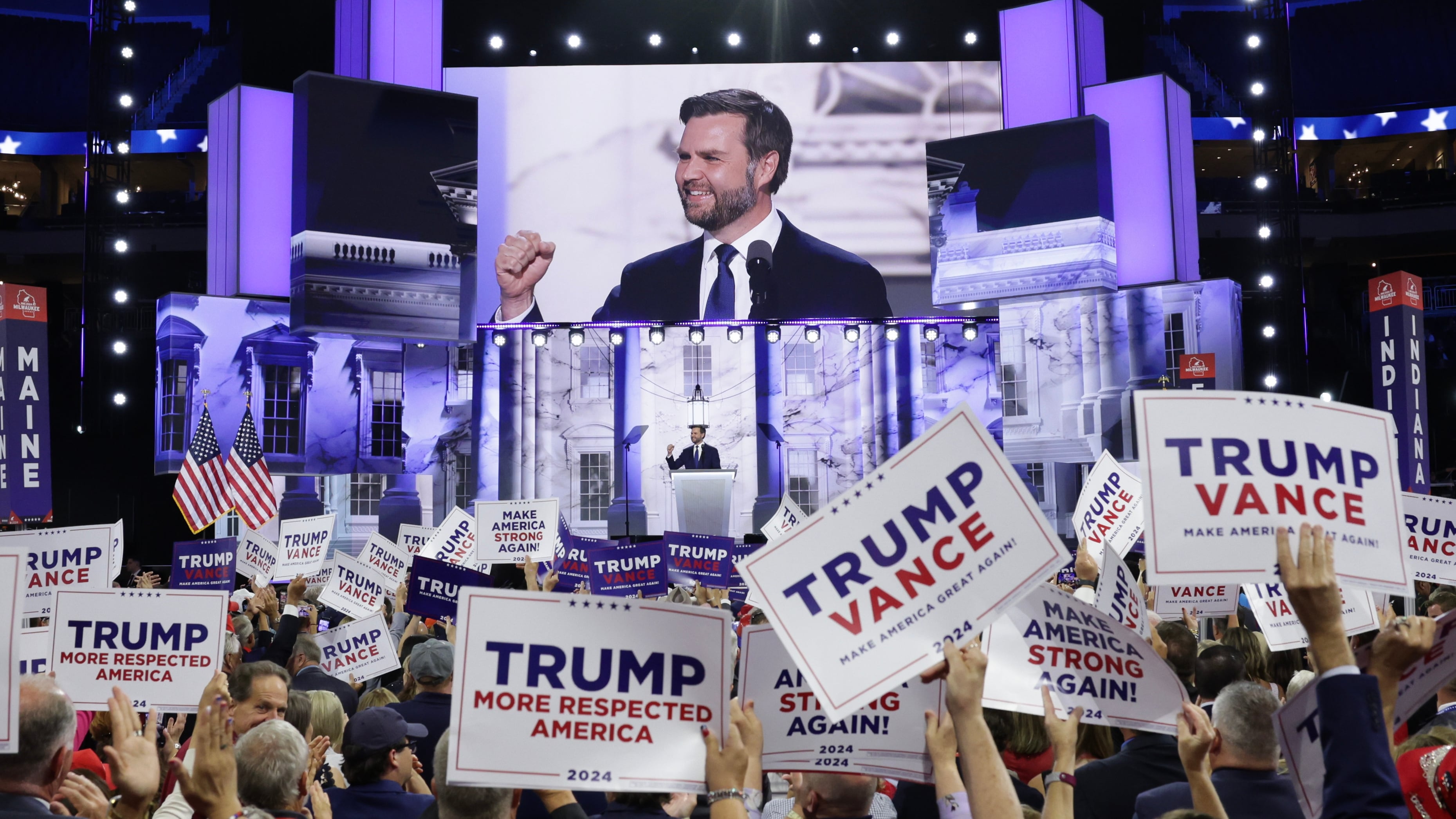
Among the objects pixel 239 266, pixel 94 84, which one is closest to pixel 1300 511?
pixel 239 266

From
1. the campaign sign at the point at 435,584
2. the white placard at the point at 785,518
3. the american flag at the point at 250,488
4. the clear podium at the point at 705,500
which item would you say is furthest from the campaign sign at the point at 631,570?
the clear podium at the point at 705,500

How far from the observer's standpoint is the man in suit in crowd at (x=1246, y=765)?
144 inches

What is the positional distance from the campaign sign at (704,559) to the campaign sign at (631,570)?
0.79 m

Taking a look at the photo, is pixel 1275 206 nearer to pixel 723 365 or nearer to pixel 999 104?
pixel 999 104

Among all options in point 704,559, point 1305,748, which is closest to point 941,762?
point 1305,748

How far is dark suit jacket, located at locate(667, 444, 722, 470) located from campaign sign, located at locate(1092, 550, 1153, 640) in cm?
1742

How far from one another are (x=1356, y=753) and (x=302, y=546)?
11142 mm

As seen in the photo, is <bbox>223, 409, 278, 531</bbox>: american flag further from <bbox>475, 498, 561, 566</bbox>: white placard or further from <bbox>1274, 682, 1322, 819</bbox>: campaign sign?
<bbox>1274, 682, 1322, 819</bbox>: campaign sign

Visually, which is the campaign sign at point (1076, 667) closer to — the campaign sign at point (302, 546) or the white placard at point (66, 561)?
the white placard at point (66, 561)

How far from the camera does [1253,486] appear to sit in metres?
3.62

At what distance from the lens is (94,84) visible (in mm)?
24672

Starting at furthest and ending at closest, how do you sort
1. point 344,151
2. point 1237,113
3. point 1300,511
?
point 1237,113, point 344,151, point 1300,511

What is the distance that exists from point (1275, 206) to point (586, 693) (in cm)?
2318

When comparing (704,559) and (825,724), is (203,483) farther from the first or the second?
(825,724)
